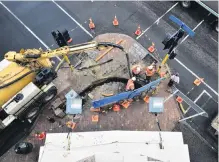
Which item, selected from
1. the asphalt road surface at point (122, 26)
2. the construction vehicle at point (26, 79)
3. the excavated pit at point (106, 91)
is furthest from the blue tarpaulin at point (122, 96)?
the asphalt road surface at point (122, 26)

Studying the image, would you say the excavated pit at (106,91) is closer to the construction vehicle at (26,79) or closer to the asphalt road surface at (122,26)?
the asphalt road surface at (122,26)

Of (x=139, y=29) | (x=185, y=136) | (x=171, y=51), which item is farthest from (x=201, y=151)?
(x=139, y=29)

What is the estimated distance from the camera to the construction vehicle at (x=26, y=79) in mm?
19453

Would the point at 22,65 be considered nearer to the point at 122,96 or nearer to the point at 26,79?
the point at 26,79

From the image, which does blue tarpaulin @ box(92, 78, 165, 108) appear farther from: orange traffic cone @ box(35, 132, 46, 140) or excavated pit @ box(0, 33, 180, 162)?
orange traffic cone @ box(35, 132, 46, 140)

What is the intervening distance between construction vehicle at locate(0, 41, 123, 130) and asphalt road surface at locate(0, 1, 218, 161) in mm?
3554

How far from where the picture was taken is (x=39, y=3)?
25.2 meters

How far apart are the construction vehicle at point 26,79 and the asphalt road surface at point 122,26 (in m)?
3.55

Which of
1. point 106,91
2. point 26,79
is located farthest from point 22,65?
point 106,91

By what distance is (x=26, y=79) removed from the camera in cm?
2006

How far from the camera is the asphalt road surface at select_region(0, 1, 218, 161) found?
75.6 ft

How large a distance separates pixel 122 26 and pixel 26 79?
25.6ft

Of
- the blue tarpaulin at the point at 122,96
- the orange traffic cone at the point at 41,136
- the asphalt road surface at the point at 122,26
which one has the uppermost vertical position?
the asphalt road surface at the point at 122,26

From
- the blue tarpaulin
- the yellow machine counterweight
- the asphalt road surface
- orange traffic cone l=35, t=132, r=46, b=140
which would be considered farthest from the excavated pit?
the yellow machine counterweight
